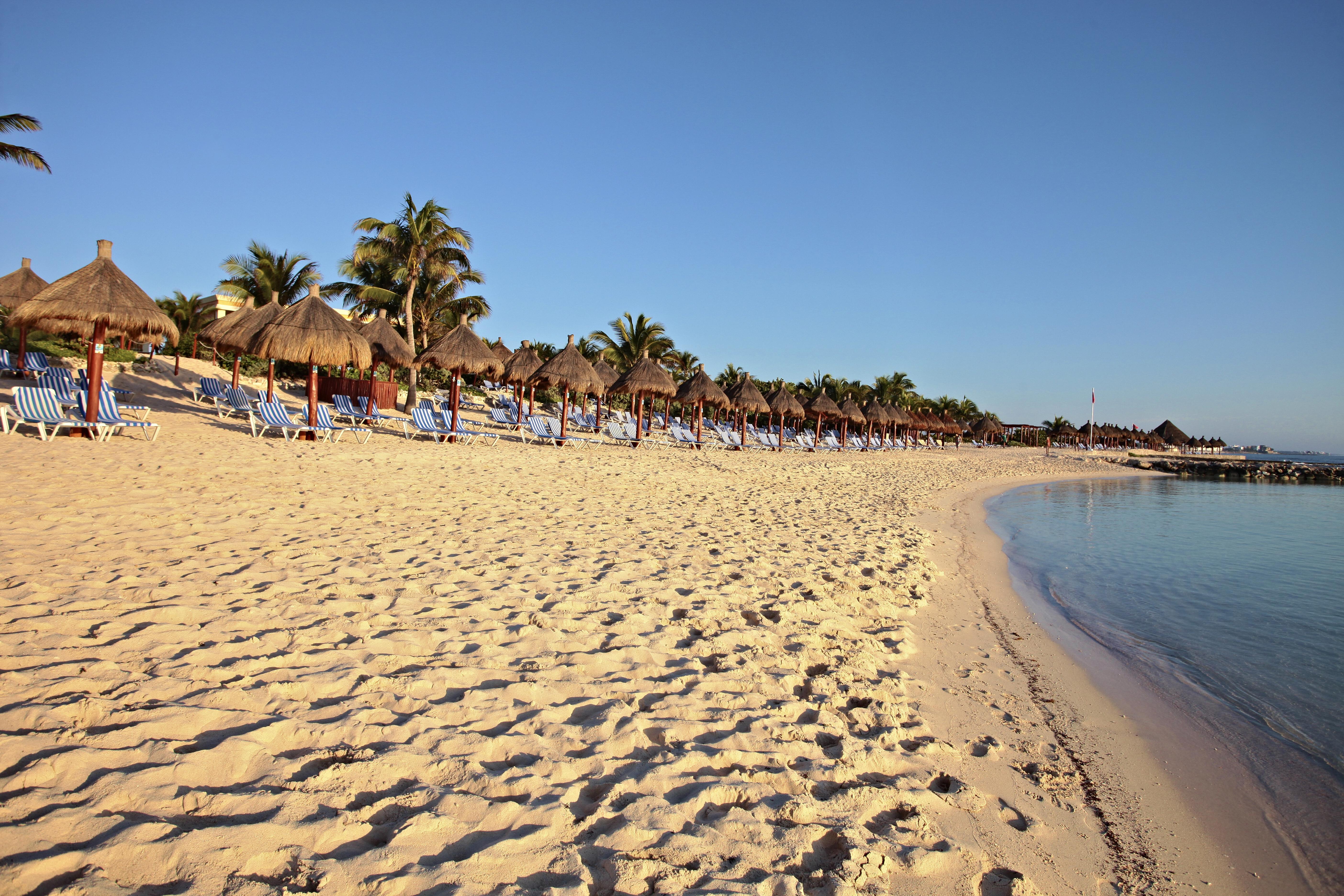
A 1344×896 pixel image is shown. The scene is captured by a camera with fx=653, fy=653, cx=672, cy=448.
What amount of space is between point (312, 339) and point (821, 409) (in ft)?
65.3

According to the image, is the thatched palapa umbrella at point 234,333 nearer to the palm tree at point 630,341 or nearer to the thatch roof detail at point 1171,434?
the palm tree at point 630,341

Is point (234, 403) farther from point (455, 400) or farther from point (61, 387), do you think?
point (455, 400)

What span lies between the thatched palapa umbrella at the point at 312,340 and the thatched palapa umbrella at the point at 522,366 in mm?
4488

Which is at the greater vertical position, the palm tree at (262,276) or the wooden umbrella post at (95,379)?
the palm tree at (262,276)

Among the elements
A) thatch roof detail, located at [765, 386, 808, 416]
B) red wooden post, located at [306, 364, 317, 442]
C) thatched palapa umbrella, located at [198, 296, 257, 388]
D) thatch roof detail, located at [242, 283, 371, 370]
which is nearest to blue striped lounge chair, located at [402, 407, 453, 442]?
thatch roof detail, located at [242, 283, 371, 370]

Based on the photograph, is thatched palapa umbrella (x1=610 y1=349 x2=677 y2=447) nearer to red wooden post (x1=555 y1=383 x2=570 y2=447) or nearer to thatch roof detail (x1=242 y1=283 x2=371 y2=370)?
red wooden post (x1=555 y1=383 x2=570 y2=447)

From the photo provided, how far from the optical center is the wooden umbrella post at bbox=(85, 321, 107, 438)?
859 centimetres

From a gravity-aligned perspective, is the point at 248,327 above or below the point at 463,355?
above

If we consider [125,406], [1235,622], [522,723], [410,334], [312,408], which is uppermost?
[410,334]

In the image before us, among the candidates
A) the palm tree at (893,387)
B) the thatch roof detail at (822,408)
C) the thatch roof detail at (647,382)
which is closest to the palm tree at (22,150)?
the thatch roof detail at (647,382)

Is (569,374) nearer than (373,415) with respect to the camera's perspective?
No

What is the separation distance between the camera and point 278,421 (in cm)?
1071

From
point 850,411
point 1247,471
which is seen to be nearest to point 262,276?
point 850,411

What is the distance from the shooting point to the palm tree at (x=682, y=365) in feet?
106
